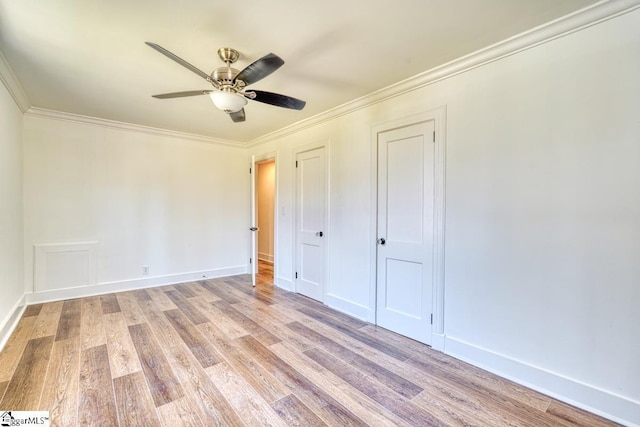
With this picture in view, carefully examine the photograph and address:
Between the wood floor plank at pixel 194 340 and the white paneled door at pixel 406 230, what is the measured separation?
5.68 feet

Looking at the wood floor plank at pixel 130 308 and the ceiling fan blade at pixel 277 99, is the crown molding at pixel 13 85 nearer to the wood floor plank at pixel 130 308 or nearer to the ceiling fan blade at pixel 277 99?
the ceiling fan blade at pixel 277 99

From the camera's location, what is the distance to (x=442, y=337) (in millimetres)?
2471

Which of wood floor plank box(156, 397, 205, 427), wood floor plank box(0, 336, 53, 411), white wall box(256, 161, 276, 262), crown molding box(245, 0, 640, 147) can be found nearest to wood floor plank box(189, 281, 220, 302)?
wood floor plank box(0, 336, 53, 411)

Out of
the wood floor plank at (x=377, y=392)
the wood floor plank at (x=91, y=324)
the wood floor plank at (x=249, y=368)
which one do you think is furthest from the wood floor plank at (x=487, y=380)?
the wood floor plank at (x=91, y=324)

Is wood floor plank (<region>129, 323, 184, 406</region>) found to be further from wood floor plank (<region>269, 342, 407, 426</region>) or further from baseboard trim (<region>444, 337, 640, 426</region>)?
baseboard trim (<region>444, 337, 640, 426</region>)

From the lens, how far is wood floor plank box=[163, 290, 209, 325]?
3.15 meters

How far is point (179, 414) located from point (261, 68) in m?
2.27

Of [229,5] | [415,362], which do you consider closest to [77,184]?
[229,5]

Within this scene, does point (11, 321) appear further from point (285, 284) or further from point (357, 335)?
point (357, 335)

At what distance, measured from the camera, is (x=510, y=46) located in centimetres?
203

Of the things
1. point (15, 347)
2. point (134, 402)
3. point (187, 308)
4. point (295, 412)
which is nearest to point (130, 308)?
point (187, 308)

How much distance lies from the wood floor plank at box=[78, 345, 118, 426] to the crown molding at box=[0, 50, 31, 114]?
2570 millimetres

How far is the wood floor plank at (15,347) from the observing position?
2119 mm

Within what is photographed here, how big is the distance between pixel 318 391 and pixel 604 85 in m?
2.75
